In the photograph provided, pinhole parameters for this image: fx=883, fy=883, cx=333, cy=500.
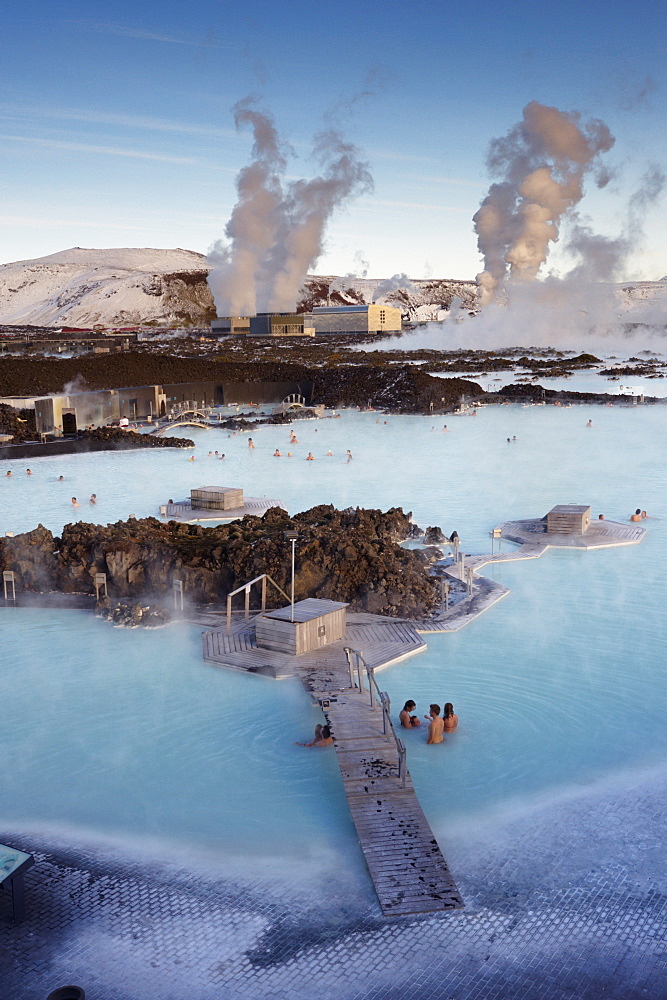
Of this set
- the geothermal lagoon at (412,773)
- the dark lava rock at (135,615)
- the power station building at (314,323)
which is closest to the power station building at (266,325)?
the power station building at (314,323)

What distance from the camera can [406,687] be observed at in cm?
955

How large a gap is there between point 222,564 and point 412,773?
5701 mm

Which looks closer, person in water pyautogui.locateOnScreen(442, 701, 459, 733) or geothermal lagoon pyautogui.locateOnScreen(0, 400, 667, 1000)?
geothermal lagoon pyautogui.locateOnScreen(0, 400, 667, 1000)

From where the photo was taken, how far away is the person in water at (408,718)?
8.55m

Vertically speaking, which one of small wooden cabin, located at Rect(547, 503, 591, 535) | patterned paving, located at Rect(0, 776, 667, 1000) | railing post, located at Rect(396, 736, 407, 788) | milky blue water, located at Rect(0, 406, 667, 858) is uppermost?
small wooden cabin, located at Rect(547, 503, 591, 535)

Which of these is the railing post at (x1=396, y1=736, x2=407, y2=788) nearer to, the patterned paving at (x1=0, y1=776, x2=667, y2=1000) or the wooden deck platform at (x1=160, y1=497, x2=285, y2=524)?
the patterned paving at (x1=0, y1=776, x2=667, y2=1000)

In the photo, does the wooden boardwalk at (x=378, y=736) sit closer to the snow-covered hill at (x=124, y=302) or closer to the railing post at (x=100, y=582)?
the railing post at (x=100, y=582)

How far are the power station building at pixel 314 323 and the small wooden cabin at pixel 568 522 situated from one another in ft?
251

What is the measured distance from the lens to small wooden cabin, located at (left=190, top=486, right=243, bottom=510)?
18.3 metres

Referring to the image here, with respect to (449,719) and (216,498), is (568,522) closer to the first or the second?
(216,498)

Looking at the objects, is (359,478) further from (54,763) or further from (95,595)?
(54,763)

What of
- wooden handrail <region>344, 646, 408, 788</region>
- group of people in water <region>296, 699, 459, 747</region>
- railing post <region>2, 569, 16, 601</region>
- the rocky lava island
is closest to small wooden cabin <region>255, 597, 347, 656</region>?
wooden handrail <region>344, 646, 408, 788</region>

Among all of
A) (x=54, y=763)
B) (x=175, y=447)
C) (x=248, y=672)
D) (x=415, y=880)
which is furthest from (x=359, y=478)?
(x=415, y=880)

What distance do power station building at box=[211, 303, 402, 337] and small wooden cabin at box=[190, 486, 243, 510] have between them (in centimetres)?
7348
